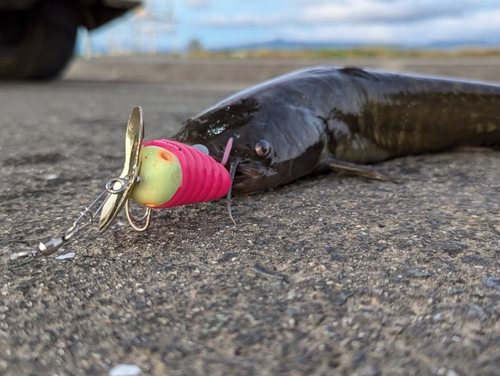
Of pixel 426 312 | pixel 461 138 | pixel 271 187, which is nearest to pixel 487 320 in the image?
pixel 426 312

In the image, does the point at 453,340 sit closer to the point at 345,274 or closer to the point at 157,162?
the point at 345,274

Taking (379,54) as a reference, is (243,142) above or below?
below

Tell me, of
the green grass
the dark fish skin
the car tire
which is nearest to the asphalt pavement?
the dark fish skin

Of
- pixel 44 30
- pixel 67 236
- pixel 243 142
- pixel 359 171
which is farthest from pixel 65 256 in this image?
pixel 44 30

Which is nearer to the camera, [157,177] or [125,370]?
[125,370]

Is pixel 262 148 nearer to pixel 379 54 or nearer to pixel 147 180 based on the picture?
pixel 147 180

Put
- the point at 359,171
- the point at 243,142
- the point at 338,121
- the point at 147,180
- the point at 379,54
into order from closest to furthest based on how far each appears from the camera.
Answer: the point at 147,180, the point at 243,142, the point at 359,171, the point at 338,121, the point at 379,54

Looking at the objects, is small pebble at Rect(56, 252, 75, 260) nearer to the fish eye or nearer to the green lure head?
the green lure head
